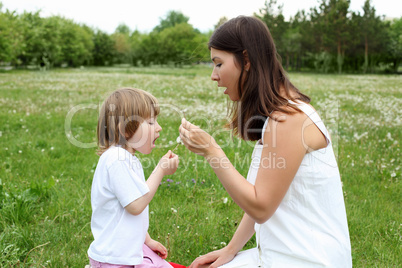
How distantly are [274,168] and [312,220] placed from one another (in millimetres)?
393

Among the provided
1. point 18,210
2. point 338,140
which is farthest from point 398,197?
point 18,210

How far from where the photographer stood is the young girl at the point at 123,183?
7.36ft

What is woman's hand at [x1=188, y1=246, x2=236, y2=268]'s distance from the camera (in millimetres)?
2539

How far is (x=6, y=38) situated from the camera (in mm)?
37531

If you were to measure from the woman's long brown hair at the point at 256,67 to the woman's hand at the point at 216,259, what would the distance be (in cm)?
98

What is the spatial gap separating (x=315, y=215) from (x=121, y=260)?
3.90 ft

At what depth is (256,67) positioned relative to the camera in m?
2.13

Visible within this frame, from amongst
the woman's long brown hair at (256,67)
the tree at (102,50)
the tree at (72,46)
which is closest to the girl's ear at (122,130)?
the woman's long brown hair at (256,67)

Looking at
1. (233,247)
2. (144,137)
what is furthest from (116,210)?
(233,247)

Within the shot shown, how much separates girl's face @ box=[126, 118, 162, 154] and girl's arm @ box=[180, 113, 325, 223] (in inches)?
23.7

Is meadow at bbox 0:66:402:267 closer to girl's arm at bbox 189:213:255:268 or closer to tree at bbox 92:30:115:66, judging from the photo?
girl's arm at bbox 189:213:255:268

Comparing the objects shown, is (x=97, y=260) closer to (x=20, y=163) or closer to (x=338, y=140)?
(x=20, y=163)

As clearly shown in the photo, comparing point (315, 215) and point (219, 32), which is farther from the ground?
point (219, 32)

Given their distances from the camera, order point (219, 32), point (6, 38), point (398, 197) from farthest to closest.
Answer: point (6, 38)
point (398, 197)
point (219, 32)
